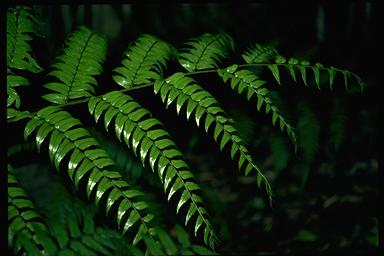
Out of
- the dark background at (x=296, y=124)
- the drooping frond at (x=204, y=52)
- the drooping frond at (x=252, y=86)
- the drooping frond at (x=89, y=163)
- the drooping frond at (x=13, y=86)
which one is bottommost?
the dark background at (x=296, y=124)

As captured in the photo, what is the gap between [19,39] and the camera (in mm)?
1225

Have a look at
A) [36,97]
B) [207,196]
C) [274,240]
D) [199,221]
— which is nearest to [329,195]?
[274,240]

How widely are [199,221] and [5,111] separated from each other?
2.19ft

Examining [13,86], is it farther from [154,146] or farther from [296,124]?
[296,124]

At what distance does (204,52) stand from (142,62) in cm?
21

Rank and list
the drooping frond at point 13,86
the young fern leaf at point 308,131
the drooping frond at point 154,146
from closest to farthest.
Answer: the drooping frond at point 154,146 < the drooping frond at point 13,86 < the young fern leaf at point 308,131

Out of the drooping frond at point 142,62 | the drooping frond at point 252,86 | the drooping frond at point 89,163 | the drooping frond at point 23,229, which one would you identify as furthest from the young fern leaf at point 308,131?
the drooping frond at point 23,229

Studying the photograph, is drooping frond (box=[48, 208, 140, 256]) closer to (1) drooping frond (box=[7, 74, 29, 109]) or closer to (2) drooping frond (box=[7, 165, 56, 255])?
(2) drooping frond (box=[7, 165, 56, 255])

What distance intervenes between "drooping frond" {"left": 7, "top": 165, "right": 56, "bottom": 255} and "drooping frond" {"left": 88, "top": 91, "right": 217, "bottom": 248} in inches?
12.1

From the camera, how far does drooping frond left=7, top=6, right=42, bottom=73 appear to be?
120cm

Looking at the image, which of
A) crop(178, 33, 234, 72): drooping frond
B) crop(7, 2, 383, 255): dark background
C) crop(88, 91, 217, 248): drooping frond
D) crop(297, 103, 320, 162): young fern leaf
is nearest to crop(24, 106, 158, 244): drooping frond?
crop(88, 91, 217, 248): drooping frond

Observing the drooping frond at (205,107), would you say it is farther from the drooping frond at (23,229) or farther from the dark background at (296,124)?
the dark background at (296,124)

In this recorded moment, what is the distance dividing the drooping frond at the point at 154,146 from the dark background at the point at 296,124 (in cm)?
75

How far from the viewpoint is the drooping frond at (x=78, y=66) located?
1.20 m
